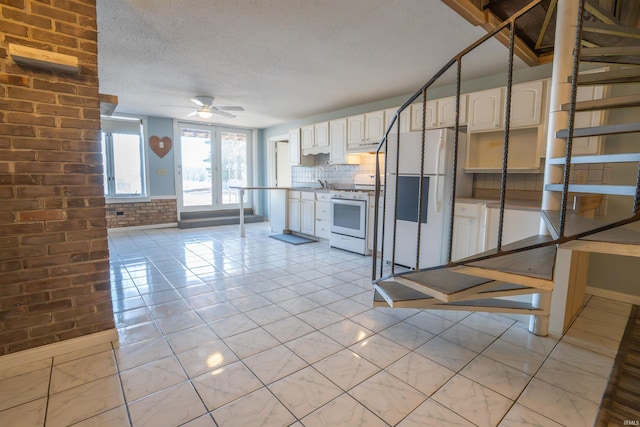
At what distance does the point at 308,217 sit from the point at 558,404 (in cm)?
439

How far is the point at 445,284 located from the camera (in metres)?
1.78

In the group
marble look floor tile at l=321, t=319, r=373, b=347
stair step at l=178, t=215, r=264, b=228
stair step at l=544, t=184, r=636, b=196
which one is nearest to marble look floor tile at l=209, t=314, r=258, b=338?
marble look floor tile at l=321, t=319, r=373, b=347

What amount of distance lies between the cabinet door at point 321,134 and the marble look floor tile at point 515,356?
13.7 feet

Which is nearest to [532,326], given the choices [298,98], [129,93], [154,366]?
[154,366]

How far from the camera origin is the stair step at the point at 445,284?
5.38 ft

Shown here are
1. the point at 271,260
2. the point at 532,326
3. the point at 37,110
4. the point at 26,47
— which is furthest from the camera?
the point at 271,260

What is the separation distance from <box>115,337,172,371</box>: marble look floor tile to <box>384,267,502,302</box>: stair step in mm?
1660

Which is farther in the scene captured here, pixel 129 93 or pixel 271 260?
pixel 129 93

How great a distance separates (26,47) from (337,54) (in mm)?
2407

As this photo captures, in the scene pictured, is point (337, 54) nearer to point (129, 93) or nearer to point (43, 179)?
point (43, 179)

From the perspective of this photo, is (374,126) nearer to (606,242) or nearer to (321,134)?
(321,134)

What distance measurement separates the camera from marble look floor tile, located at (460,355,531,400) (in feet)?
5.53

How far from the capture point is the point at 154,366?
186 centimetres

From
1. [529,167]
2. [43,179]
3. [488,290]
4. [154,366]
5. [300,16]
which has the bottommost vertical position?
[154,366]
